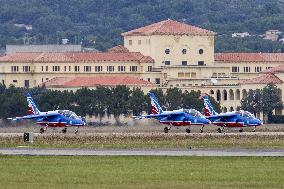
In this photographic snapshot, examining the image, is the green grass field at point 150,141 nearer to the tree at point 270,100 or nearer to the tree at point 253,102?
the tree at point 253,102

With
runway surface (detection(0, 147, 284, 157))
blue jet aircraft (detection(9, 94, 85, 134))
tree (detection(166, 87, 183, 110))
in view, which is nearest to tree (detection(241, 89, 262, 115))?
tree (detection(166, 87, 183, 110))

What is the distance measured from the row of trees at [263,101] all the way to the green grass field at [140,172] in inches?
3867

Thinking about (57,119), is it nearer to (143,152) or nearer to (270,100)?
(143,152)

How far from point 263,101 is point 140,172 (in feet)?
357

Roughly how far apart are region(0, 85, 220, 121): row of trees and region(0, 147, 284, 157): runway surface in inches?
2801

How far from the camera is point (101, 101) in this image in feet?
596

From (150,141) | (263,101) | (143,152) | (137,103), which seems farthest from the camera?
(263,101)

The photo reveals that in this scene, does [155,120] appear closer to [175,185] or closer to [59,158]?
[59,158]

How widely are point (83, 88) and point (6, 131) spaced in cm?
4390

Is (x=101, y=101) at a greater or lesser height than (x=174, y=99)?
lesser

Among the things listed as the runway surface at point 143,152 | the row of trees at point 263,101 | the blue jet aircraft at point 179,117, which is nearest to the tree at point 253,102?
the row of trees at point 263,101

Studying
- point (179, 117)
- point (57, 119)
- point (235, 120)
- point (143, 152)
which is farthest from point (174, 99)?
point (143, 152)

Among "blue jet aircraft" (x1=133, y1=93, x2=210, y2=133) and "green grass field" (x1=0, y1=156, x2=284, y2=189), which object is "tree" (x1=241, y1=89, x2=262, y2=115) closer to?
"blue jet aircraft" (x1=133, y1=93, x2=210, y2=133)

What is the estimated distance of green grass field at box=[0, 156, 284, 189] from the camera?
74.5 meters
